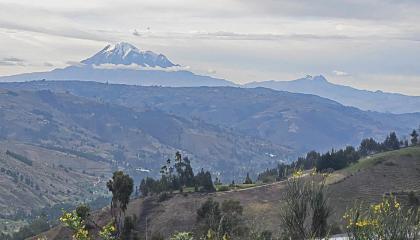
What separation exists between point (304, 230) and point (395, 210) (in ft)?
24.8

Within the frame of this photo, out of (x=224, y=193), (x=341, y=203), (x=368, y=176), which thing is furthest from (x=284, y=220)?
(x=368, y=176)

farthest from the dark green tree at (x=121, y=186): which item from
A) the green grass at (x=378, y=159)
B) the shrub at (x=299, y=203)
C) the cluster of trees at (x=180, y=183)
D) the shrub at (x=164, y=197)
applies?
the green grass at (x=378, y=159)

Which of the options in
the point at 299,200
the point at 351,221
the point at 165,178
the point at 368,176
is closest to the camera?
the point at 351,221

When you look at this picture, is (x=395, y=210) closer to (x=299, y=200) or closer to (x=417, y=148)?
(x=299, y=200)

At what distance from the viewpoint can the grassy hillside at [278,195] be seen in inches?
4705

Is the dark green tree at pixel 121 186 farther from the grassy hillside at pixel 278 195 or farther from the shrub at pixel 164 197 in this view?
the shrub at pixel 164 197

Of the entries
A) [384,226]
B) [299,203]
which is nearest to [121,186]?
[299,203]

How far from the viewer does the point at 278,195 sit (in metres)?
134

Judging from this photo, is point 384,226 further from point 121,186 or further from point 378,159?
point 378,159

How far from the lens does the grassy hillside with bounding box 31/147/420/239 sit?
392ft

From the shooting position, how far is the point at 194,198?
431 ft

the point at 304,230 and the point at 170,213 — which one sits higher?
the point at 304,230

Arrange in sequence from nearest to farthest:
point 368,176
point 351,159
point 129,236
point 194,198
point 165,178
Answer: point 129,236, point 194,198, point 368,176, point 165,178, point 351,159

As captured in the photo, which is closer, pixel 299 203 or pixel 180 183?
pixel 299 203
